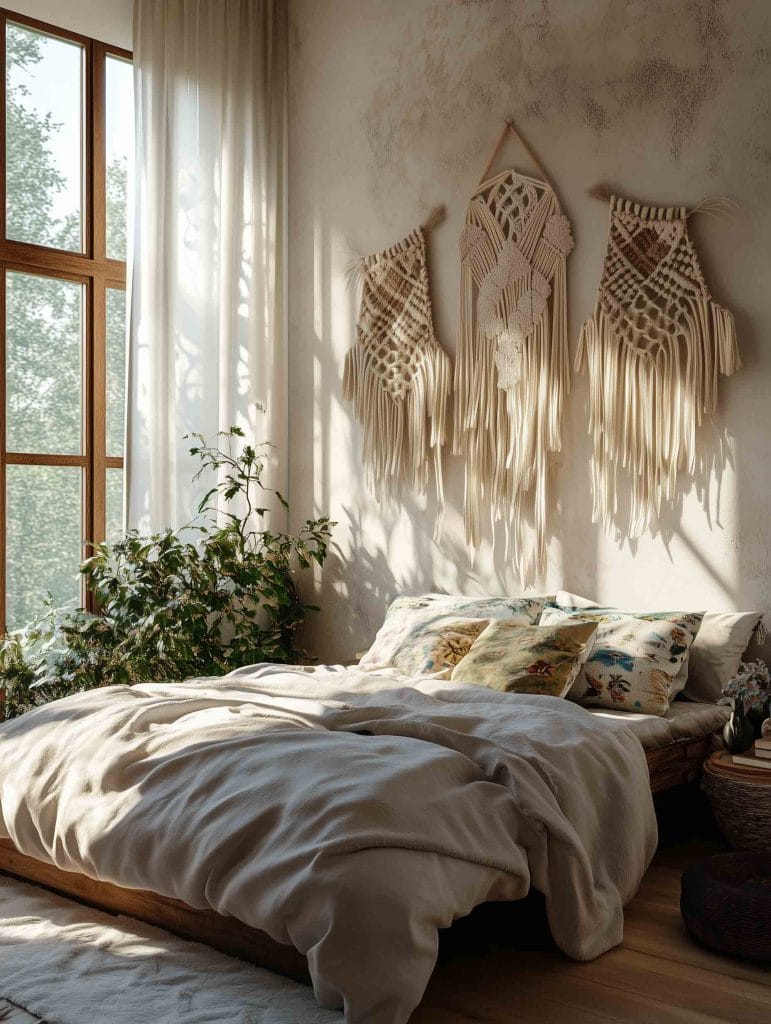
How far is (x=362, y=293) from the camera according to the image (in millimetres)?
4863

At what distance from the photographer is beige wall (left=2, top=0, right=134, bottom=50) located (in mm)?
4605

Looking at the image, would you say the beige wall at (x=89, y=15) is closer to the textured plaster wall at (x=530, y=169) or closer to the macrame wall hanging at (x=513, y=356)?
the textured plaster wall at (x=530, y=169)

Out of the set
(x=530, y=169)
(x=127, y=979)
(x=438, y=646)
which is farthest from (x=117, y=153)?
(x=127, y=979)

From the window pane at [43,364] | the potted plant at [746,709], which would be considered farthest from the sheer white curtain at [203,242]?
the potted plant at [746,709]

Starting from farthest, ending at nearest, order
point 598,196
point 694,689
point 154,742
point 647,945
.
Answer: point 598,196 < point 694,689 < point 154,742 < point 647,945

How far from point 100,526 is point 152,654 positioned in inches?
29.6

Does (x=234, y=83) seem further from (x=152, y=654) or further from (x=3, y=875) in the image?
(x=3, y=875)

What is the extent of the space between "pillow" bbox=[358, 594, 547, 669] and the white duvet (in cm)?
78

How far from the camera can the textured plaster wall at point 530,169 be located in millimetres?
3695

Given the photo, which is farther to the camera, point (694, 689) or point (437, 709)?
point (694, 689)

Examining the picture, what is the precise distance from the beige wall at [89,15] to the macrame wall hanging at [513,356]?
1876mm

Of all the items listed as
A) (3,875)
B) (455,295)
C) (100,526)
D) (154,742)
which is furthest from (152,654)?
(455,295)

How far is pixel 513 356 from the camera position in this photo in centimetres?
429

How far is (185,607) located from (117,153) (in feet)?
7.17
